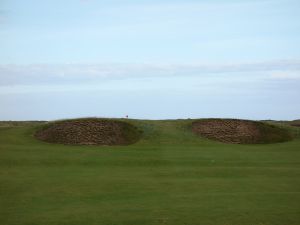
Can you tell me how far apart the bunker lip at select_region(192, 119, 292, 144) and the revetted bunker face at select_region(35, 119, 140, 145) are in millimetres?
4571

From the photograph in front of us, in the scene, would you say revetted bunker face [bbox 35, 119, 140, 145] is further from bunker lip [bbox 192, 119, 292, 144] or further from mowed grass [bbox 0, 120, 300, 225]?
bunker lip [bbox 192, 119, 292, 144]

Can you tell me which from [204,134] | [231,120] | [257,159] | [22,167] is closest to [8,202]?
[22,167]

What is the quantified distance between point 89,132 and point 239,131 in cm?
1007

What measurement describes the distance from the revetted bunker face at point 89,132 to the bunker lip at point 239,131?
180 inches

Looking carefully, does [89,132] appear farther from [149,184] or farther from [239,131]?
[149,184]

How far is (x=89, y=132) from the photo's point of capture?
28.8m

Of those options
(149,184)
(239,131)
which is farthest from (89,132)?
(149,184)

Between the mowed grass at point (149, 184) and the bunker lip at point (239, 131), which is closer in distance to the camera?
the mowed grass at point (149, 184)

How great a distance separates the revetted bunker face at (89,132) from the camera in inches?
1085

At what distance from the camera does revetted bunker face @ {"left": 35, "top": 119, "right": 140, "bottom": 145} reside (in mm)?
27547

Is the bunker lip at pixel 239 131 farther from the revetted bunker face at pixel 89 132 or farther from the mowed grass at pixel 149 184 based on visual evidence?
the revetted bunker face at pixel 89 132

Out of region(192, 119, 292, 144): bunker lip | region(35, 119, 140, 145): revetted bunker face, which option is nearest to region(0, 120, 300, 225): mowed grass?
region(35, 119, 140, 145): revetted bunker face

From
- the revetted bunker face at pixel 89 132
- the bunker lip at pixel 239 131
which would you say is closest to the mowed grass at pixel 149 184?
the revetted bunker face at pixel 89 132

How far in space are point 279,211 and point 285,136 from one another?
64.5ft
